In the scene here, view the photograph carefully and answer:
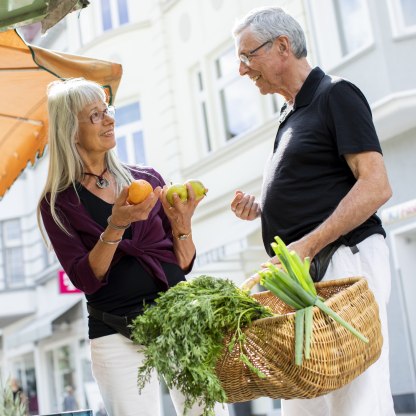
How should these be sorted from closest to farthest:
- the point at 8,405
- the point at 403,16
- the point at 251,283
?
the point at 251,283
the point at 8,405
the point at 403,16

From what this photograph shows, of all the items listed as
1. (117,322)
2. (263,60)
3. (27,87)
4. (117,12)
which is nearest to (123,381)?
(117,322)

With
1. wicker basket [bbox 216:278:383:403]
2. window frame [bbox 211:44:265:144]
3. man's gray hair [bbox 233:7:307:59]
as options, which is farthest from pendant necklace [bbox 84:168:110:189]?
window frame [bbox 211:44:265:144]

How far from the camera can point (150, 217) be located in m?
3.11

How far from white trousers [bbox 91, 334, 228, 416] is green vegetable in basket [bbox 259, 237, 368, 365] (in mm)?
650

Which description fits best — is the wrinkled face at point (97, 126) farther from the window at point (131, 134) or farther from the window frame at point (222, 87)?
the window at point (131, 134)

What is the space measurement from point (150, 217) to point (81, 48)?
1774cm

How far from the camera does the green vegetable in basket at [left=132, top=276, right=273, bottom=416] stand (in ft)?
7.54

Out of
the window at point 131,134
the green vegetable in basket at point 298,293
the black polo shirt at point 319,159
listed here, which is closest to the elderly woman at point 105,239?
the black polo shirt at point 319,159

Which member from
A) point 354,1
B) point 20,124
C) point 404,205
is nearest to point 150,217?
point 20,124

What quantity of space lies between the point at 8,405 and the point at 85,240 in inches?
45.7

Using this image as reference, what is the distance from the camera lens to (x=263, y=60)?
3180 mm

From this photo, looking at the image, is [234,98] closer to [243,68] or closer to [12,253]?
[12,253]

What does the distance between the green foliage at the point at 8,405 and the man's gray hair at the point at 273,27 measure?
1767 mm

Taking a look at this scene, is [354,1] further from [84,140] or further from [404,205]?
[84,140]
